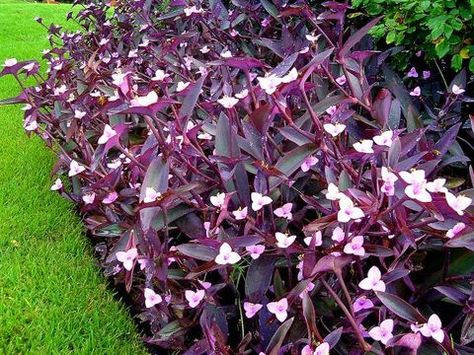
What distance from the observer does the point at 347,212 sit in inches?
41.8

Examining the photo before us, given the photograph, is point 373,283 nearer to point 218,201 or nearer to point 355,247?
point 355,247

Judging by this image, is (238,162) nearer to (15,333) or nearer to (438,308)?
(438,308)

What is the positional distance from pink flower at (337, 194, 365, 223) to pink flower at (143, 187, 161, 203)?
15.5 inches

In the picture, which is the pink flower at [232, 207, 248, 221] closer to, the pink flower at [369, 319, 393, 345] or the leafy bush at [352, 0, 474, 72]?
the pink flower at [369, 319, 393, 345]

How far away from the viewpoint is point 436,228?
1156 mm

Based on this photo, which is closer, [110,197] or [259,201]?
[259,201]

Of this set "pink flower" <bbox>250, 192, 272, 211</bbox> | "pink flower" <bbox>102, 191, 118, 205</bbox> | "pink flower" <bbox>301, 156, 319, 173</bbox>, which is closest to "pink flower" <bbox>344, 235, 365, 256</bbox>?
"pink flower" <bbox>250, 192, 272, 211</bbox>

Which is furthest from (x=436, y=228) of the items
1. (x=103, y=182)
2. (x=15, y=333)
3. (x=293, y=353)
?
(x=15, y=333)

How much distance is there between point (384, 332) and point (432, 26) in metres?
1.00

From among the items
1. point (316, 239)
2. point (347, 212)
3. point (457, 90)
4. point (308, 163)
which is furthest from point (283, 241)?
point (457, 90)

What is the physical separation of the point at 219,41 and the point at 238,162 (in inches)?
52.0

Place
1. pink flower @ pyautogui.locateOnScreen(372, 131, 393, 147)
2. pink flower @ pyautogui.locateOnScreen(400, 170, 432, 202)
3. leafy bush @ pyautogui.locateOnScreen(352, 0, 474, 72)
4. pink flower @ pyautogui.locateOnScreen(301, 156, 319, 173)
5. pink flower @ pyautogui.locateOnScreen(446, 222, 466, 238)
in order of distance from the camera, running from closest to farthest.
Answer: pink flower @ pyautogui.locateOnScreen(400, 170, 432, 202) → pink flower @ pyautogui.locateOnScreen(446, 222, 466, 238) → pink flower @ pyautogui.locateOnScreen(372, 131, 393, 147) → pink flower @ pyautogui.locateOnScreen(301, 156, 319, 173) → leafy bush @ pyautogui.locateOnScreen(352, 0, 474, 72)

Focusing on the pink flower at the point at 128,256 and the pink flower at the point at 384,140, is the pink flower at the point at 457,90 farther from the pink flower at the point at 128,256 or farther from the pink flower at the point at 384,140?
the pink flower at the point at 128,256

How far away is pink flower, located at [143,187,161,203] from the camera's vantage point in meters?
1.21
